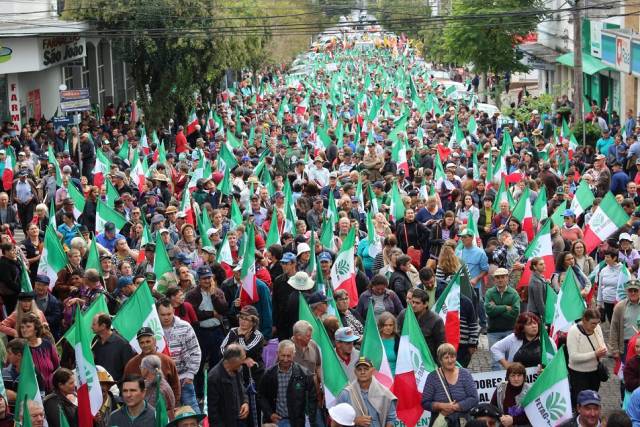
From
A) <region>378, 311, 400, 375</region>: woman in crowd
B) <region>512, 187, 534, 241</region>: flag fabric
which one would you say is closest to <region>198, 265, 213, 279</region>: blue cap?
<region>378, 311, 400, 375</region>: woman in crowd

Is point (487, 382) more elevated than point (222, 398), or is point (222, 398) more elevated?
point (222, 398)

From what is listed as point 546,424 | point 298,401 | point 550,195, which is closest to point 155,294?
point 298,401

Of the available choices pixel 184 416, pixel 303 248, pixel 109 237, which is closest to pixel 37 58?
pixel 109 237

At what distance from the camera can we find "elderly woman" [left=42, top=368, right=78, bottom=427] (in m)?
9.00

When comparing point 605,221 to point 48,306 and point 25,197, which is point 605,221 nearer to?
point 48,306

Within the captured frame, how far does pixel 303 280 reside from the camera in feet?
39.6

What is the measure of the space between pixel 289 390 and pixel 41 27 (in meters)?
26.7

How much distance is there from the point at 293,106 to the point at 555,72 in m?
19.8

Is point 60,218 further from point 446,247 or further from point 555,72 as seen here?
point 555,72

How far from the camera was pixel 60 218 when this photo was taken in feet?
55.3

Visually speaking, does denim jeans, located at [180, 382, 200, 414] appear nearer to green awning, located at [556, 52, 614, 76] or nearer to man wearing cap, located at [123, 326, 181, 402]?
man wearing cap, located at [123, 326, 181, 402]

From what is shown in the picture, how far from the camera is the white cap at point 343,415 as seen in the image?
28.5ft

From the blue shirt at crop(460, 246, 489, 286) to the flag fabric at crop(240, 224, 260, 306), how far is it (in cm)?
238

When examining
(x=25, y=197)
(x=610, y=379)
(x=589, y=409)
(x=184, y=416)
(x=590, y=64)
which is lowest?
(x=590, y=64)
